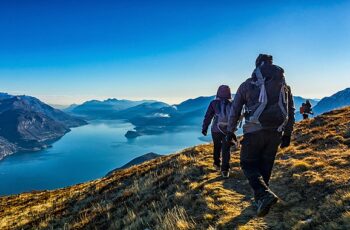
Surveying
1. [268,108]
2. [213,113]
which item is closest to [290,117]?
[268,108]

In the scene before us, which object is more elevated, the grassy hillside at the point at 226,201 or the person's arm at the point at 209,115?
the person's arm at the point at 209,115

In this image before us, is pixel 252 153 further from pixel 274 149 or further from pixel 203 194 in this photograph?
pixel 203 194

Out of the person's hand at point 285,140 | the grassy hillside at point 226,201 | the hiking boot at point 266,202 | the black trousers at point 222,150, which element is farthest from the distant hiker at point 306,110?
the hiking boot at point 266,202

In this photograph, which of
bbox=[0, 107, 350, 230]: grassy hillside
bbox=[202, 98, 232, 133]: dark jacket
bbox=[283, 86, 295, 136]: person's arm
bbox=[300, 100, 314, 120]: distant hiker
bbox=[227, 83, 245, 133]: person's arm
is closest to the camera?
bbox=[0, 107, 350, 230]: grassy hillside

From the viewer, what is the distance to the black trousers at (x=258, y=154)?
6.49 m

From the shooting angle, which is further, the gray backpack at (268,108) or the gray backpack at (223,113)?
the gray backpack at (223,113)

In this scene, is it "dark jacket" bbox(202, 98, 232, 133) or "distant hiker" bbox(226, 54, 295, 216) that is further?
"dark jacket" bbox(202, 98, 232, 133)

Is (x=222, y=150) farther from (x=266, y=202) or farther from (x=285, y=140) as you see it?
Answer: (x=266, y=202)

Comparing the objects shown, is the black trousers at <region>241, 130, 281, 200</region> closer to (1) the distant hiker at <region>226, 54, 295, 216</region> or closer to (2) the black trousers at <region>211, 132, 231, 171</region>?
(1) the distant hiker at <region>226, 54, 295, 216</region>

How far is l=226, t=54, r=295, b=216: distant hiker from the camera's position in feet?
21.0

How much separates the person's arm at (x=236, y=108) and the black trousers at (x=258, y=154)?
18.0 inches

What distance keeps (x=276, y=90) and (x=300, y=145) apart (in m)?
10.8

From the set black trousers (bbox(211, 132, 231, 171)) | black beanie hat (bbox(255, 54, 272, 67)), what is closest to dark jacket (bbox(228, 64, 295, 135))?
black beanie hat (bbox(255, 54, 272, 67))

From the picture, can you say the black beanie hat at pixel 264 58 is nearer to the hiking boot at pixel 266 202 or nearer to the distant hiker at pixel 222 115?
the hiking boot at pixel 266 202
